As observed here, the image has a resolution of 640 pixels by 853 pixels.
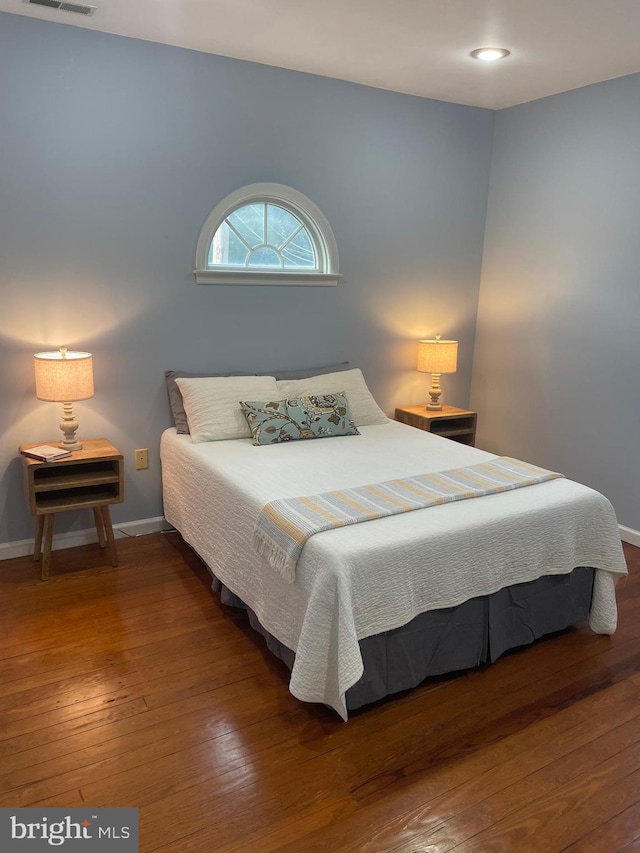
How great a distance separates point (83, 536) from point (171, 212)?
69.8 inches

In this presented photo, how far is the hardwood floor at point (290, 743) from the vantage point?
1742 mm

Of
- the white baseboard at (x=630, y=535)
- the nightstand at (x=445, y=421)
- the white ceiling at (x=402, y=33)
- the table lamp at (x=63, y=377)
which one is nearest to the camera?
the white ceiling at (x=402, y=33)

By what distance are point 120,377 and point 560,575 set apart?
2.33 m

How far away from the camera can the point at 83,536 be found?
11.1ft

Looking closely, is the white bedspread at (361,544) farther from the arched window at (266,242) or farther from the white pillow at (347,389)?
the arched window at (266,242)

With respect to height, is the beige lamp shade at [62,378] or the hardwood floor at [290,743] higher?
the beige lamp shade at [62,378]

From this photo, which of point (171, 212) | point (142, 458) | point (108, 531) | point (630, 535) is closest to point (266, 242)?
point (171, 212)

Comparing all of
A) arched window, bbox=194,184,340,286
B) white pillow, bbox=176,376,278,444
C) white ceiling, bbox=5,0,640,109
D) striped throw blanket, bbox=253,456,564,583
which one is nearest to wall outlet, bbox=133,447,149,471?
white pillow, bbox=176,376,278,444

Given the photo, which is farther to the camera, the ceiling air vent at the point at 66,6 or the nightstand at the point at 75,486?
the nightstand at the point at 75,486

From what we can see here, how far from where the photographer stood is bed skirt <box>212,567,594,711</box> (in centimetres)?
217

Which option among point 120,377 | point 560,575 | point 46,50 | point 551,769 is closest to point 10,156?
point 46,50

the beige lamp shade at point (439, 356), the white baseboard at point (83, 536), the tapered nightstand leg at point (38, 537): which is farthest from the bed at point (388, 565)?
the beige lamp shade at point (439, 356)

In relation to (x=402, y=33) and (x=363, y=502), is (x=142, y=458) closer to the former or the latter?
(x=363, y=502)

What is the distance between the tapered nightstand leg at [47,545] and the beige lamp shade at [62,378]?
552 millimetres
